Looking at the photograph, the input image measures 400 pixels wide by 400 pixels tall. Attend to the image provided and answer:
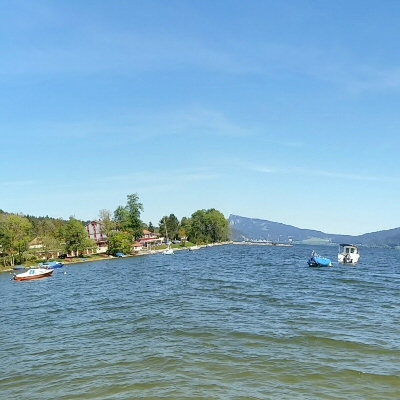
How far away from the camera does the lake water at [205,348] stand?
51.3 ft

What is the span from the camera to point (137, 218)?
544ft

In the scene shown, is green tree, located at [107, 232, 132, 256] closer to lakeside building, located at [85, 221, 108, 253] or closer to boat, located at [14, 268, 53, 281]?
lakeside building, located at [85, 221, 108, 253]

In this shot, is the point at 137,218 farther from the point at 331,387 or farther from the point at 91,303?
the point at 331,387

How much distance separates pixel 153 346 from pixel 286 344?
23.2ft

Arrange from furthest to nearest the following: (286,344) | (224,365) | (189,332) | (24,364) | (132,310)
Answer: (132,310)
(189,332)
(286,344)
(24,364)
(224,365)

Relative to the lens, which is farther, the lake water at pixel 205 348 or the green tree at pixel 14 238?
the green tree at pixel 14 238

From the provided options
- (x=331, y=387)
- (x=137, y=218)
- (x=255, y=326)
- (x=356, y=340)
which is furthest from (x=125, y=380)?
(x=137, y=218)

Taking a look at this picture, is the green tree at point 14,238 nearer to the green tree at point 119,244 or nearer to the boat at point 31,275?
the boat at point 31,275

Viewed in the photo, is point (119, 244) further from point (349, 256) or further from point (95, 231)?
point (349, 256)

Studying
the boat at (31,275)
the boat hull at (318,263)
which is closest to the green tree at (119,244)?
the boat at (31,275)

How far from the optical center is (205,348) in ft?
68.4

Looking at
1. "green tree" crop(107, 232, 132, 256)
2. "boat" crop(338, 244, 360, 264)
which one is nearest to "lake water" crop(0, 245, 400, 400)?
"boat" crop(338, 244, 360, 264)

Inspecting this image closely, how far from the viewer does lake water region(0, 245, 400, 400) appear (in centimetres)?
1563

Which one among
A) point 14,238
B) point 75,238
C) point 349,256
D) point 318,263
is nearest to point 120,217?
point 75,238
